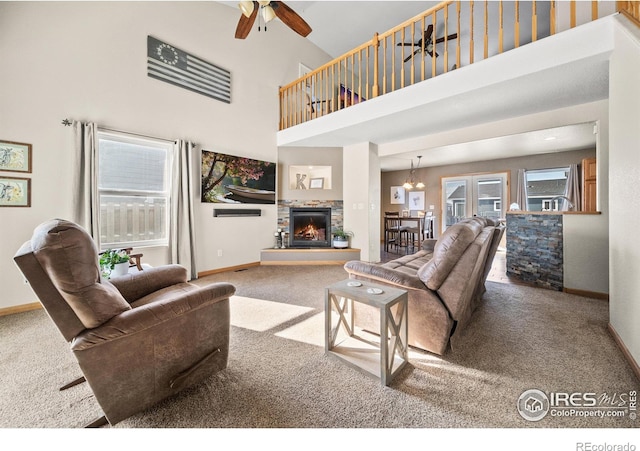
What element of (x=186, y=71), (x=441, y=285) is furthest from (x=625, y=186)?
(x=186, y=71)

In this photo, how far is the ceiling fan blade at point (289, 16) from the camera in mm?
2684

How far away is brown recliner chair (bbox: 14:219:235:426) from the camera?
1057 mm

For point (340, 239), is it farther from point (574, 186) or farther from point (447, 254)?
point (574, 186)

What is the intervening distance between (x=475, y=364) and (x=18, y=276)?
439 centimetres

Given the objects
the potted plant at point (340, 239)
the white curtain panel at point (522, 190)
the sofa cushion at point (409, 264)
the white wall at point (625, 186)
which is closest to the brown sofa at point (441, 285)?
the sofa cushion at point (409, 264)

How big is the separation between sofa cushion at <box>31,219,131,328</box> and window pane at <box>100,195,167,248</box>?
8.83ft

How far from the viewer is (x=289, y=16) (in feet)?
9.21

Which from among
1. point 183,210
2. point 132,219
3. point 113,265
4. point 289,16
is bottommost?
point 113,265

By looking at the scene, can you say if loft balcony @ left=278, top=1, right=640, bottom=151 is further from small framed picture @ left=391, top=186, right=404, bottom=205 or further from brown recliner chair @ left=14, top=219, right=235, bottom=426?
small framed picture @ left=391, top=186, right=404, bottom=205

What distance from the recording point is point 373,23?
5.28 meters

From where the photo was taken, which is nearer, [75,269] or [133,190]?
[75,269]

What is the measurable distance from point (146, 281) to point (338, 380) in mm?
1493
